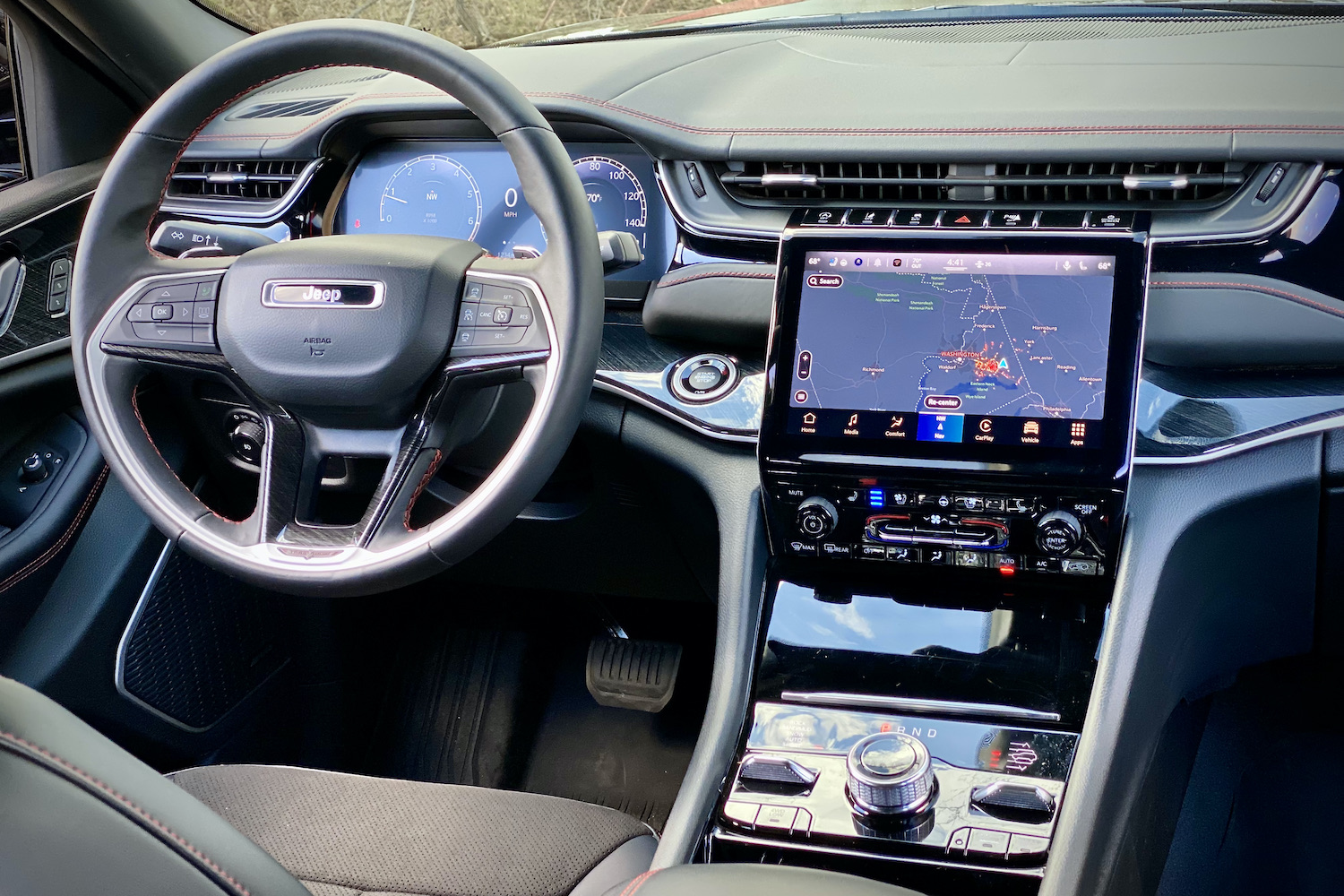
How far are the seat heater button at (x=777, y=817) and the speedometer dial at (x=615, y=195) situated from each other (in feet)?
2.34

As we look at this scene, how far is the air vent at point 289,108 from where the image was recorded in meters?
1.70

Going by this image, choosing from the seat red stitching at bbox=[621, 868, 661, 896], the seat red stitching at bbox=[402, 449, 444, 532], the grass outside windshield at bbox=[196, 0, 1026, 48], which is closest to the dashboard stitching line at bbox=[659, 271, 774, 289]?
the seat red stitching at bbox=[402, 449, 444, 532]

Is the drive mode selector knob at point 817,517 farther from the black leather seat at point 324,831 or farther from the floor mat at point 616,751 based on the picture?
the floor mat at point 616,751

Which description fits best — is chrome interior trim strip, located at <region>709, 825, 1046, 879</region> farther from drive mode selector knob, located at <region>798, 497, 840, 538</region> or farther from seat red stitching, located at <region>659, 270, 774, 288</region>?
seat red stitching, located at <region>659, 270, 774, 288</region>

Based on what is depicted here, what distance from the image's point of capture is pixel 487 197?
158 cm

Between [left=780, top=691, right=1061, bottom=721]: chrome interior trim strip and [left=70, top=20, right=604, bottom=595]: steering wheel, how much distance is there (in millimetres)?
392

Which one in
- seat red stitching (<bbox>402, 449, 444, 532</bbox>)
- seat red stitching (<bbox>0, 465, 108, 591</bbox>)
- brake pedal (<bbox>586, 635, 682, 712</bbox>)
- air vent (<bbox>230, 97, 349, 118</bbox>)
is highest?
air vent (<bbox>230, 97, 349, 118</bbox>)

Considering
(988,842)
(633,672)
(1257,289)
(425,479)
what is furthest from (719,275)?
(633,672)

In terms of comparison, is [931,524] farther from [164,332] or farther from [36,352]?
[36,352]

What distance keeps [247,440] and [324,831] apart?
1.77ft

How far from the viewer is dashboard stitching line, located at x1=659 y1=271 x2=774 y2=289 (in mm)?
1446

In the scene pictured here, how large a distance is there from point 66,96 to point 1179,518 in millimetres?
1714

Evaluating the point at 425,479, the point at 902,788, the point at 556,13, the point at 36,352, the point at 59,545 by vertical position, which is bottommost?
the point at 902,788

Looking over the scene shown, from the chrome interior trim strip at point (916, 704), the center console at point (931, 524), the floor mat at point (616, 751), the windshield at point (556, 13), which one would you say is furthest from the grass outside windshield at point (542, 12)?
the floor mat at point (616, 751)
